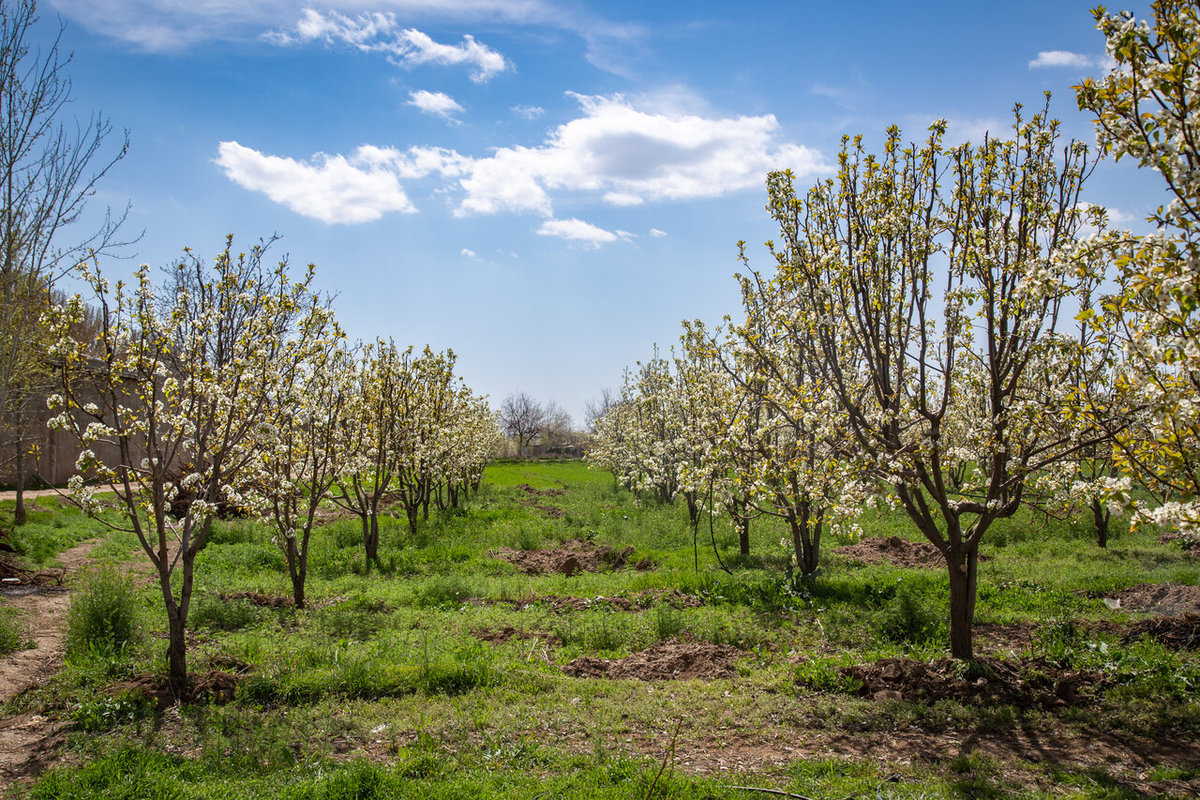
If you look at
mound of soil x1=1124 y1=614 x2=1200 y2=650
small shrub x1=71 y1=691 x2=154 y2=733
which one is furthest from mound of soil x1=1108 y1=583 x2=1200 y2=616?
small shrub x1=71 y1=691 x2=154 y2=733

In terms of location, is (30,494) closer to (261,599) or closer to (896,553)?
(261,599)

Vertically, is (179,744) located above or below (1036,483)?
below

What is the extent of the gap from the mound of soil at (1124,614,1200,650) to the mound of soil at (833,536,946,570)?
458 cm

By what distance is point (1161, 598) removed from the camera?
9812mm

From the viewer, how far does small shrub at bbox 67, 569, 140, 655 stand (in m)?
8.19

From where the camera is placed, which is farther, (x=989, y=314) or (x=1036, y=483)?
(x=1036, y=483)

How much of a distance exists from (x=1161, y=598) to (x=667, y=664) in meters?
7.65

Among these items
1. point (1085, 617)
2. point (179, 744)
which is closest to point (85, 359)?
point (179, 744)

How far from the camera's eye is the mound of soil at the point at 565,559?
1445 centimetres

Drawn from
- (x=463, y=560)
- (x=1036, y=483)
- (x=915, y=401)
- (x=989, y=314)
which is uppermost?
(x=989, y=314)

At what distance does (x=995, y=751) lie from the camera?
5.74 m

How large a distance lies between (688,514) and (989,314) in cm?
1480

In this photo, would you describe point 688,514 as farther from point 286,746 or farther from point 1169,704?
point 286,746

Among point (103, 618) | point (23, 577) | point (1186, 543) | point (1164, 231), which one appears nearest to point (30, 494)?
point (23, 577)
